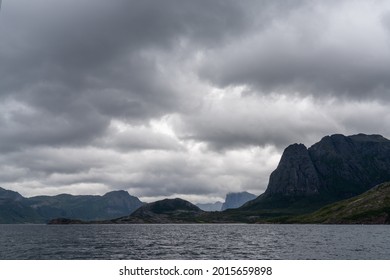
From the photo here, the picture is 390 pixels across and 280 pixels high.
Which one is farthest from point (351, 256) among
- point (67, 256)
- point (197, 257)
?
point (67, 256)

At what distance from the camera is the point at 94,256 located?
97812 millimetres
